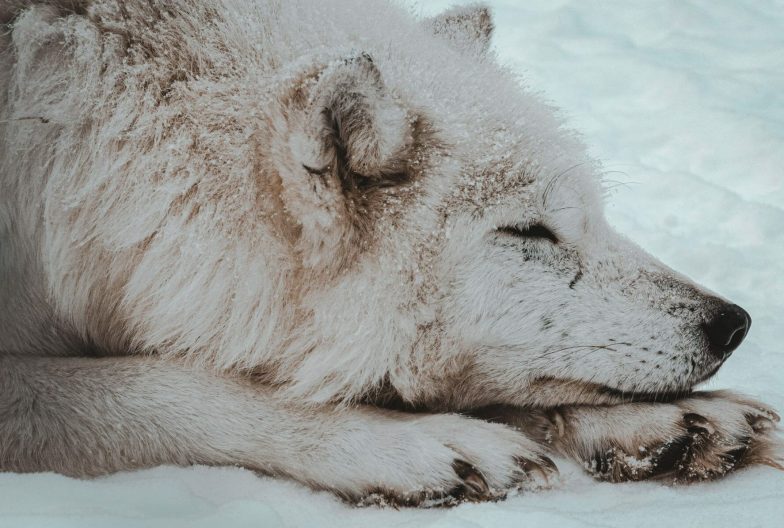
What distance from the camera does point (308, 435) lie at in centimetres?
231

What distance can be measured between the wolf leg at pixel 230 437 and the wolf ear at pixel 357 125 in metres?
0.77

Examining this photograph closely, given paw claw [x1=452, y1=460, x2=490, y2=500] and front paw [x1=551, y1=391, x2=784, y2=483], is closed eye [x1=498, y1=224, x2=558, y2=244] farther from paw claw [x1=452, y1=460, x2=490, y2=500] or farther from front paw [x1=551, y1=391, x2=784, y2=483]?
paw claw [x1=452, y1=460, x2=490, y2=500]

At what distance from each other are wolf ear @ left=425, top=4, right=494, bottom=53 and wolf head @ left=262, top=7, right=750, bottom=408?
0.60m

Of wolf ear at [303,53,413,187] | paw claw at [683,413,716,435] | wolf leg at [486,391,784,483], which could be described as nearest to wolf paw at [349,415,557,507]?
wolf leg at [486,391,784,483]

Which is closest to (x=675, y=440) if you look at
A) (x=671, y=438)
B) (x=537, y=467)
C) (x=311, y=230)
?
(x=671, y=438)

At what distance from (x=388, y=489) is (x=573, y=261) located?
1014 millimetres

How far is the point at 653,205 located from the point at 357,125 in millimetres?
2948

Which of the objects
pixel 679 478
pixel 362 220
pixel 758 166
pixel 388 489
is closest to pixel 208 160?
pixel 362 220

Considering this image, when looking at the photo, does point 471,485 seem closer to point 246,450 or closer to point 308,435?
point 308,435

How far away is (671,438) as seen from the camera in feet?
7.59

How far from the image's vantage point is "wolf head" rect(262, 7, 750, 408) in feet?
7.99

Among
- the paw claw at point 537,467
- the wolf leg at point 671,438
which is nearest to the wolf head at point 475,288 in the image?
the wolf leg at point 671,438

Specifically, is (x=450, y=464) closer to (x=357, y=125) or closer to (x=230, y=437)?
(x=230, y=437)

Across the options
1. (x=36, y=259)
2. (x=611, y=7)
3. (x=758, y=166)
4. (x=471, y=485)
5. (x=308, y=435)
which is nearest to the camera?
(x=471, y=485)
